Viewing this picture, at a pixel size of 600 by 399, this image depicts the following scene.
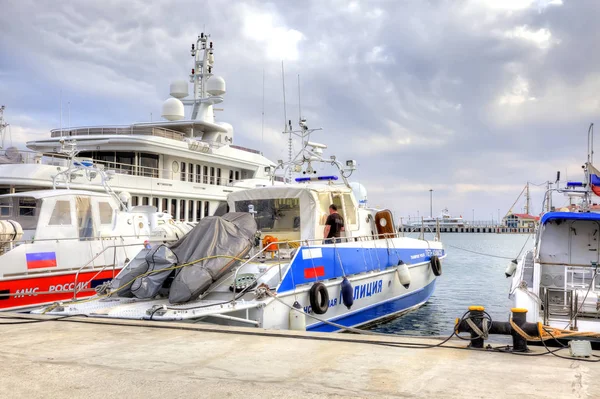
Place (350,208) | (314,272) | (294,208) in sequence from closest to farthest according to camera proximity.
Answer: (314,272) → (294,208) → (350,208)

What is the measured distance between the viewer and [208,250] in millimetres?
9648

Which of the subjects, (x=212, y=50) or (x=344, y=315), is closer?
(x=344, y=315)

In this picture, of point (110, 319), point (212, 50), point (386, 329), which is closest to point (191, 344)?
point (110, 319)

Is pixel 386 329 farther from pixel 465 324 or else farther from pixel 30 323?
pixel 30 323

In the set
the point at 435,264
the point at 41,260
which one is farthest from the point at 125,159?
the point at 435,264

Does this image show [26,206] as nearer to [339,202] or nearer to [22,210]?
[22,210]

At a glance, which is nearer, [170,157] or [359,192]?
[359,192]

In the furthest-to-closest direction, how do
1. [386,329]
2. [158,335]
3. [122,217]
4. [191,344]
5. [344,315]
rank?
[122,217] < [386,329] < [344,315] < [158,335] < [191,344]

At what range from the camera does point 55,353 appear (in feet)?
20.4

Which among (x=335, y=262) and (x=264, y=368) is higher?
(x=335, y=262)

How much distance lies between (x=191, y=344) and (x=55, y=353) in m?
1.55

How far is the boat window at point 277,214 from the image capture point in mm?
13328

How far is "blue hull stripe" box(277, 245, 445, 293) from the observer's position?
10.1 metres

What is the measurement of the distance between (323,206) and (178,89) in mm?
20655
